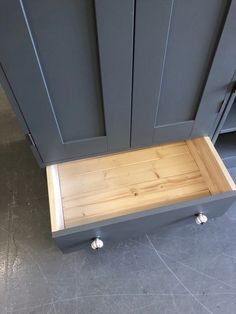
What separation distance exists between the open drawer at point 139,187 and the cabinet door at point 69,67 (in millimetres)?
130

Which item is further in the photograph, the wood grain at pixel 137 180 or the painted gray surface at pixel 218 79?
the wood grain at pixel 137 180

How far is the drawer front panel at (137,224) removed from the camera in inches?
25.5

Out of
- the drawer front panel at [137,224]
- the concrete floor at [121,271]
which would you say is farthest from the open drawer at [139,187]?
the concrete floor at [121,271]

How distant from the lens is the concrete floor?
810mm

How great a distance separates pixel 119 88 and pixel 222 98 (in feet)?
1.01

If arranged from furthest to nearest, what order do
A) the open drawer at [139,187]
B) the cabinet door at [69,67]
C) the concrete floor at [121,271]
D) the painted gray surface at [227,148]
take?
the painted gray surface at [227,148]
the concrete floor at [121,271]
the open drawer at [139,187]
the cabinet door at [69,67]

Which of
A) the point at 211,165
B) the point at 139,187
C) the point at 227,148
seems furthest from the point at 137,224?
the point at 227,148

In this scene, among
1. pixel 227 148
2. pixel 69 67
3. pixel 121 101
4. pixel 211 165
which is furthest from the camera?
pixel 227 148

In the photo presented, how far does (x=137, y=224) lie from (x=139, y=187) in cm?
18

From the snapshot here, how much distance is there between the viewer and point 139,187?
848mm

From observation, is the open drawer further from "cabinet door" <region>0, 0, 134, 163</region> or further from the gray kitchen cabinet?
"cabinet door" <region>0, 0, 134, 163</region>

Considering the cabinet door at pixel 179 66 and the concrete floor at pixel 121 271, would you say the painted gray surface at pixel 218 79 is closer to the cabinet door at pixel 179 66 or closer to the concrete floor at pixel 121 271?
the cabinet door at pixel 179 66

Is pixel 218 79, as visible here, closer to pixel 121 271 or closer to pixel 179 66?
pixel 179 66

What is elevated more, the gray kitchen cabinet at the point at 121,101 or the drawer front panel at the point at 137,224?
the gray kitchen cabinet at the point at 121,101
